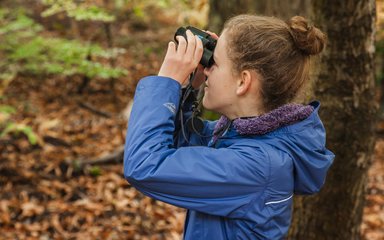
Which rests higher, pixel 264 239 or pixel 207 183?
pixel 207 183

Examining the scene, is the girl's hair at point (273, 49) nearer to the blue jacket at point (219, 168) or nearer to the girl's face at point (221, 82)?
the girl's face at point (221, 82)

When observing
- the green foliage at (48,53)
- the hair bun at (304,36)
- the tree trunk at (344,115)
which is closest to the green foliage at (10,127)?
the green foliage at (48,53)

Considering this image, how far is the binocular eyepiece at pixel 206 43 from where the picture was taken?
1.64 metres

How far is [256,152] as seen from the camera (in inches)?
59.5

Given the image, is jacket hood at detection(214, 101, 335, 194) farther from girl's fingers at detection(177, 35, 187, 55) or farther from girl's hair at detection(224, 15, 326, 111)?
girl's fingers at detection(177, 35, 187, 55)

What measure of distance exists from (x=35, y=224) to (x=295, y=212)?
8.16ft

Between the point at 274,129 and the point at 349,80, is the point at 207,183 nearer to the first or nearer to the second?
the point at 274,129

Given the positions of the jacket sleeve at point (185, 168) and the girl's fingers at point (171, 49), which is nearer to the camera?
the jacket sleeve at point (185, 168)

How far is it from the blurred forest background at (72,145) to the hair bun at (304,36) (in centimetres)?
150

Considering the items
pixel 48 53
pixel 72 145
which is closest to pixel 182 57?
pixel 72 145

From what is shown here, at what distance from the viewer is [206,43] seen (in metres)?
1.67

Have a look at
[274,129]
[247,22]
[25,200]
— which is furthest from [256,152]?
[25,200]

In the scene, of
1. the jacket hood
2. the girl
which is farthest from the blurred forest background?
the girl

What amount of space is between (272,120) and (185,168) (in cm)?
36
